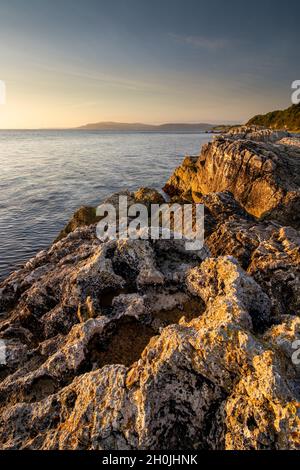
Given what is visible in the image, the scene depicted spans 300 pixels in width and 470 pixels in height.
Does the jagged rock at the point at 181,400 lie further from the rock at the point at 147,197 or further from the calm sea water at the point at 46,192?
the rock at the point at 147,197

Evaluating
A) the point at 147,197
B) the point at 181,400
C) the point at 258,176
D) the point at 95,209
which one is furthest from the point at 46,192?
the point at 181,400

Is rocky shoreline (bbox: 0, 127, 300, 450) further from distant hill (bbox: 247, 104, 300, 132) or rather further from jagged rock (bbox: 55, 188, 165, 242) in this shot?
distant hill (bbox: 247, 104, 300, 132)

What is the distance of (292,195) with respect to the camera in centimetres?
2398

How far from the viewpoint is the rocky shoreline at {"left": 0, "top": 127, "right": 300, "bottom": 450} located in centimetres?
744

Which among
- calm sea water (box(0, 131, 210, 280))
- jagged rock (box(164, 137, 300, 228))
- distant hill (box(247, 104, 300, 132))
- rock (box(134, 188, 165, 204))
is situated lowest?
calm sea water (box(0, 131, 210, 280))

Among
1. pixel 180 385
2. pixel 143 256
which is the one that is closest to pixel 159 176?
pixel 143 256

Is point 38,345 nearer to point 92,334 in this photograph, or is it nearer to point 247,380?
point 92,334

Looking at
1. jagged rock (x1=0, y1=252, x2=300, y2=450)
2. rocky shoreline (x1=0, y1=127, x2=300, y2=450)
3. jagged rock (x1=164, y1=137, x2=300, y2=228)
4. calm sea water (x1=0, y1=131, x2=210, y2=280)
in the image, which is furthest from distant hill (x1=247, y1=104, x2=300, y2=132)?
jagged rock (x1=0, y1=252, x2=300, y2=450)

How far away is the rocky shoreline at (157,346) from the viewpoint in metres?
7.44

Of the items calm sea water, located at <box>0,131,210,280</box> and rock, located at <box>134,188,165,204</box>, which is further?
rock, located at <box>134,188,165,204</box>

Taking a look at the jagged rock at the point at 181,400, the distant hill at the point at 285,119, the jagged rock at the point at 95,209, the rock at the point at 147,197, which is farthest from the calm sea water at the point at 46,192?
the distant hill at the point at 285,119

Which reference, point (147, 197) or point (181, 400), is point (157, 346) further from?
point (147, 197)

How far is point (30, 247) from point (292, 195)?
85.4ft

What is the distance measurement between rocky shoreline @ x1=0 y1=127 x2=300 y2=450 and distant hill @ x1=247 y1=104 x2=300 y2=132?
121620 mm
